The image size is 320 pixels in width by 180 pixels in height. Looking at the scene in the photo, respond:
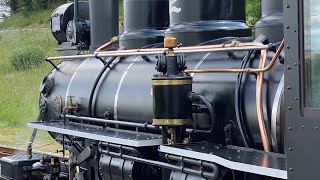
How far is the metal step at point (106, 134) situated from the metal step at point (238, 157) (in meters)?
0.50

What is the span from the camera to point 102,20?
8.16m

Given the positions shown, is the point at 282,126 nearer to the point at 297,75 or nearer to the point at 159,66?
the point at 297,75

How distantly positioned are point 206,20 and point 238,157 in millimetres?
1727

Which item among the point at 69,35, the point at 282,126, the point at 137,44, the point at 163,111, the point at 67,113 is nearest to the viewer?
the point at 282,126

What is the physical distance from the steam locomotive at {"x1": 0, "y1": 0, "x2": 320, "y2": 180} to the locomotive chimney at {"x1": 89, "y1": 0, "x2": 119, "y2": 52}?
0.06 feet

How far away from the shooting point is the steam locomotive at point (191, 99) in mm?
3566

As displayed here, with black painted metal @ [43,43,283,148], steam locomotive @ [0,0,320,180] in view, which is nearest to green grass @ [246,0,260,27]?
steam locomotive @ [0,0,320,180]

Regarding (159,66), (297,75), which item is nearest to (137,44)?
(159,66)

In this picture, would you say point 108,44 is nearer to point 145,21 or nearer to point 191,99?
point 145,21

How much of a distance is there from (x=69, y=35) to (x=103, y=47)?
4.93ft

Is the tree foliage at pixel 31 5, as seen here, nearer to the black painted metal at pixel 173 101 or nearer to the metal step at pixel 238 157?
the black painted metal at pixel 173 101

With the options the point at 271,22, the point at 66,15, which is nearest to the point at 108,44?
the point at 66,15

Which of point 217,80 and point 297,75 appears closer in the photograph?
point 297,75

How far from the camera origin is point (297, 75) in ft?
11.5
